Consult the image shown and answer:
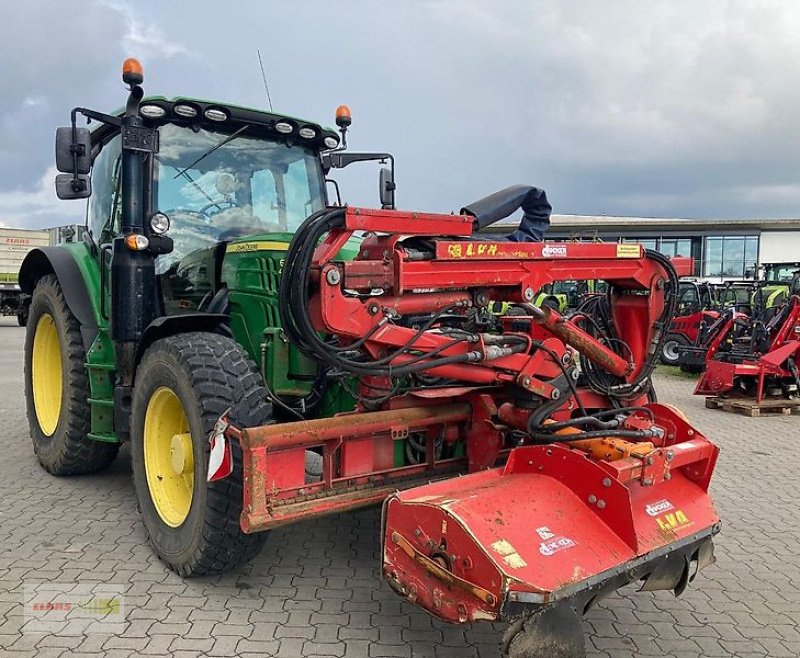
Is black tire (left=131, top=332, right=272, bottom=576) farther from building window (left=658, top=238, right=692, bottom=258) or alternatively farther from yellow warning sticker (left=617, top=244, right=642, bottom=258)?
building window (left=658, top=238, right=692, bottom=258)

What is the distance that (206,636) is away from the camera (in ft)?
9.98

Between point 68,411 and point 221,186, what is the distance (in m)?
1.99

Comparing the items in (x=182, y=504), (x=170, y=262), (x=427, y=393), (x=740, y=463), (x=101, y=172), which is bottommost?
(x=740, y=463)

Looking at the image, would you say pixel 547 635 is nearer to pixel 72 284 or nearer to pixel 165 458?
pixel 165 458

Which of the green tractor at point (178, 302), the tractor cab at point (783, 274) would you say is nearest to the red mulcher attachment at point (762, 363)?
the tractor cab at point (783, 274)

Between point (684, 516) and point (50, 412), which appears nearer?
point (684, 516)

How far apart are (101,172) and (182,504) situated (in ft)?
8.70

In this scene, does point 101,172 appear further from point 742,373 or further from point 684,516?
point 742,373

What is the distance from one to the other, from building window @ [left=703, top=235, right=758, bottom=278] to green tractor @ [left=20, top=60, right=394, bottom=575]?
3494 cm

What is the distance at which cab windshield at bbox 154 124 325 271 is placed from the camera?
4445mm

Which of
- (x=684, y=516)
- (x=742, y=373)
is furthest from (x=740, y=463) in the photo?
(x=684, y=516)

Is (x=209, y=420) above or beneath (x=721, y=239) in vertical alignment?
beneath

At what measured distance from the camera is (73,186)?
13.5 ft

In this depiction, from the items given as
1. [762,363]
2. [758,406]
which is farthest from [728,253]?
[758,406]
